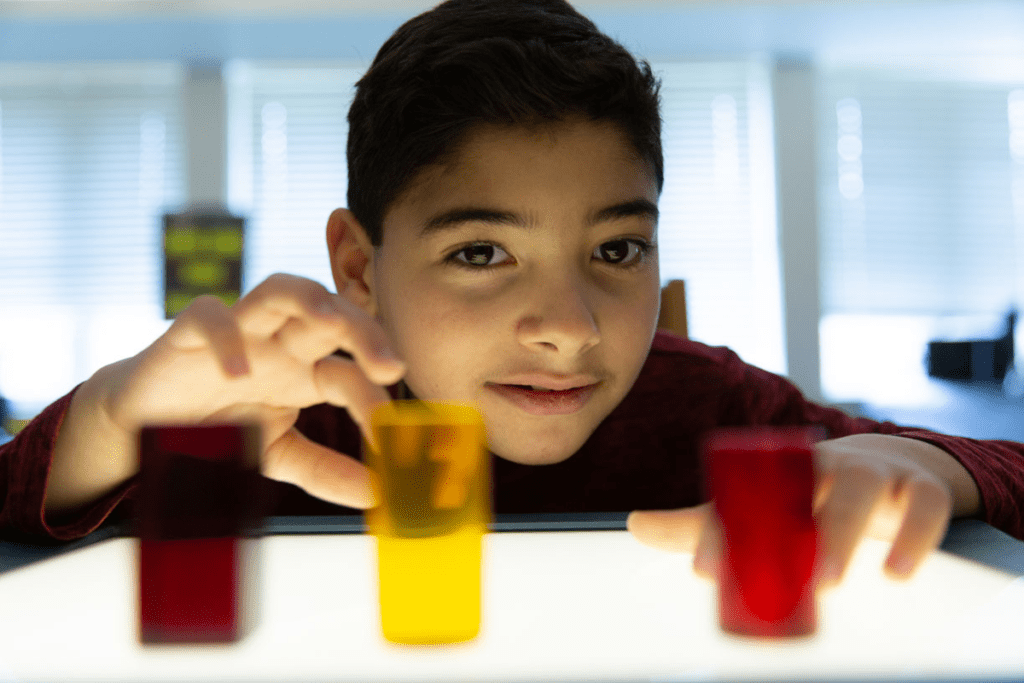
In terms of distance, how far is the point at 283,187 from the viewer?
160 inches

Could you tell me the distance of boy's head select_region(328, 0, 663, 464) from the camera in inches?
30.9

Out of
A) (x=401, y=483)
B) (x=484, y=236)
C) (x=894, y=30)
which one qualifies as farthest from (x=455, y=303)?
(x=894, y=30)

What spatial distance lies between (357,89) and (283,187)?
10.5 feet

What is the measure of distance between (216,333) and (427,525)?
→ 0.18m

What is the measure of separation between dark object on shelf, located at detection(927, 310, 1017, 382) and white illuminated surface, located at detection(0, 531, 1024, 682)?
3.45 m

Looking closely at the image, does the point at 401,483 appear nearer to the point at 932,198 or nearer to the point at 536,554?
the point at 536,554

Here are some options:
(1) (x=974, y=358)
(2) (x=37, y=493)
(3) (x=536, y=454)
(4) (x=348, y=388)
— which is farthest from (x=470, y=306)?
(1) (x=974, y=358)

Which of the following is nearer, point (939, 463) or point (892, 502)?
point (892, 502)

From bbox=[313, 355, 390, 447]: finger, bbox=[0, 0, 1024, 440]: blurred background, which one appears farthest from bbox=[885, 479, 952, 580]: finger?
bbox=[0, 0, 1024, 440]: blurred background

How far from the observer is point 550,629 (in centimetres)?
39

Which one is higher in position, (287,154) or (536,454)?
(287,154)

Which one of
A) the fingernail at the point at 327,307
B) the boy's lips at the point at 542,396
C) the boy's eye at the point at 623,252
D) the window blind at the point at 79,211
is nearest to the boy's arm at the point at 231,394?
the fingernail at the point at 327,307

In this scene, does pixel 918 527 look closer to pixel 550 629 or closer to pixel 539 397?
pixel 550 629

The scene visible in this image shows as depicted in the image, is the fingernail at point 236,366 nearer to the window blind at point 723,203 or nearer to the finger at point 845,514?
the finger at point 845,514
